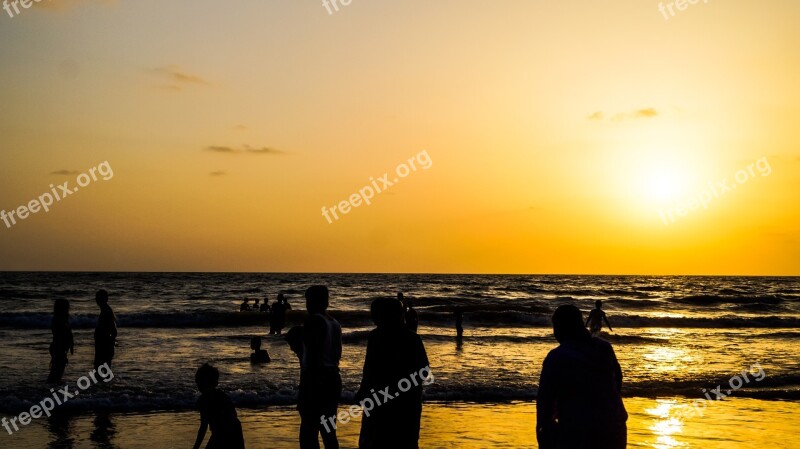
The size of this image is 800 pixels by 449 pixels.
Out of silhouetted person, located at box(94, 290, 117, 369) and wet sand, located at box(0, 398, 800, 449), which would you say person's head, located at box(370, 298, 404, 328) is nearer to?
wet sand, located at box(0, 398, 800, 449)

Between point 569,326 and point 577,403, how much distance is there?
1.69ft

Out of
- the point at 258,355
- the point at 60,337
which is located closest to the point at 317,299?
the point at 60,337

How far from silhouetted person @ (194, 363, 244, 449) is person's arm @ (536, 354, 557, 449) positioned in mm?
2987

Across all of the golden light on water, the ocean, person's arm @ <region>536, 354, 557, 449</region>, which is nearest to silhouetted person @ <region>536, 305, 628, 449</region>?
person's arm @ <region>536, 354, 557, 449</region>

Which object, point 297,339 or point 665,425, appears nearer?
point 297,339

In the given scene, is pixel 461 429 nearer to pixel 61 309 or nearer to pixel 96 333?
pixel 96 333

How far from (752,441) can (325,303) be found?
8023 mm

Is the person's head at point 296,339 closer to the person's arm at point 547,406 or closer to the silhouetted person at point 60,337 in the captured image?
the person's arm at point 547,406

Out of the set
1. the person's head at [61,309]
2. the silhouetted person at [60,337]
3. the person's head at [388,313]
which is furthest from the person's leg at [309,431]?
the person's head at [61,309]

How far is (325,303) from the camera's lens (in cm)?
710

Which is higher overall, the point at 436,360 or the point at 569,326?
the point at 569,326

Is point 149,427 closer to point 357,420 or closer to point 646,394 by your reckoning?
point 357,420

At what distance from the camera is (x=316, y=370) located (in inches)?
281

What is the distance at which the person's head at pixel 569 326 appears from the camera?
510 cm
